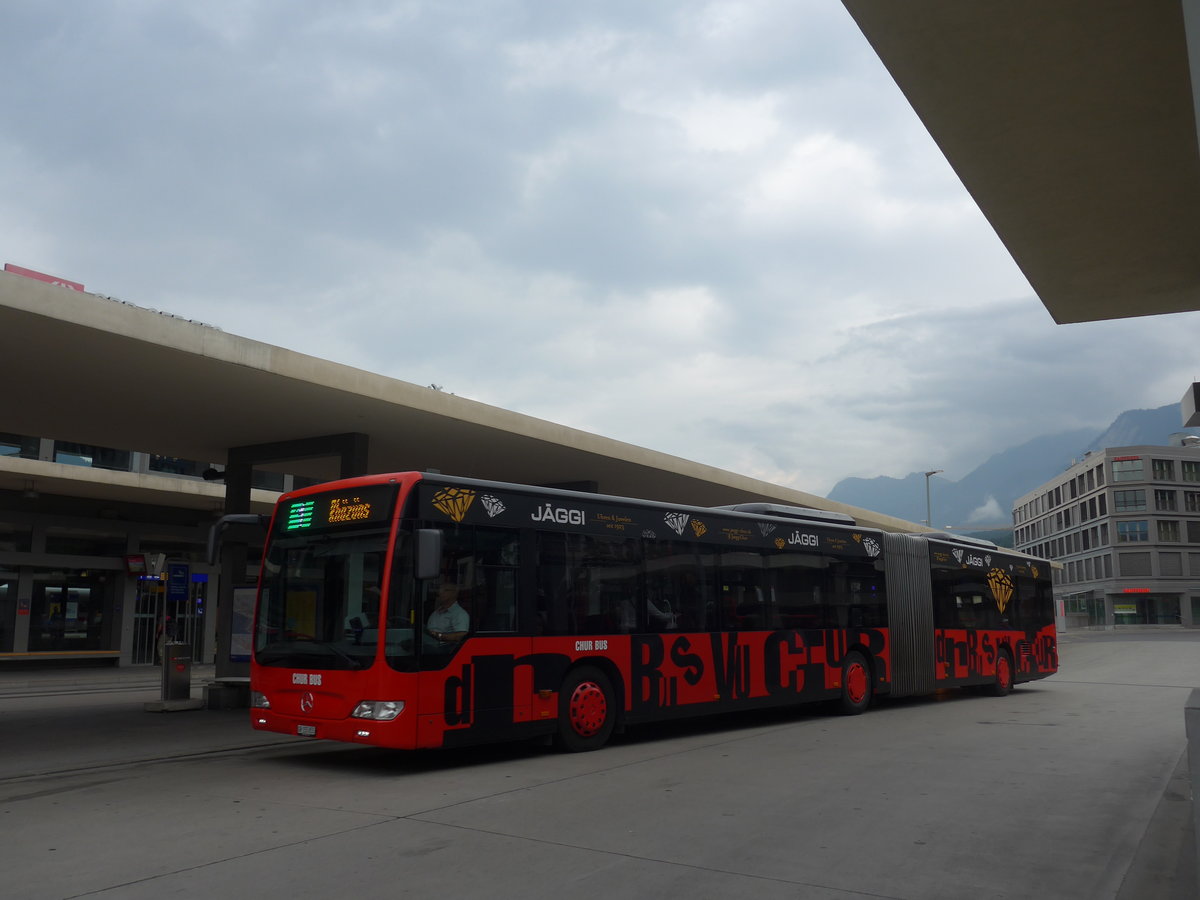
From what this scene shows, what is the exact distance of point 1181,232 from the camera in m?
8.56

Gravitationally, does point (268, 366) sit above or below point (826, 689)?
above

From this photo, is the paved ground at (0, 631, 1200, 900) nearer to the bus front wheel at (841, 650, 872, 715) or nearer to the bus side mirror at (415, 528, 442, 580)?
the bus front wheel at (841, 650, 872, 715)

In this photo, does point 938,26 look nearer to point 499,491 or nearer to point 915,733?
point 499,491

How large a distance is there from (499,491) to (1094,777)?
6.59 meters

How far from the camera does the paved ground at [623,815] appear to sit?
5934mm

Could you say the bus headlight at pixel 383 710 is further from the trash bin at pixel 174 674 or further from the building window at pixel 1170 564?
the building window at pixel 1170 564

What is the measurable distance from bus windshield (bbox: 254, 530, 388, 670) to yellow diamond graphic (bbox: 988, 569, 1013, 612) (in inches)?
558

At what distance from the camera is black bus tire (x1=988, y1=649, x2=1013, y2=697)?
1978 cm

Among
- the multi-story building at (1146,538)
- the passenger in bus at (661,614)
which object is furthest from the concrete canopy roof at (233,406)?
the multi-story building at (1146,538)

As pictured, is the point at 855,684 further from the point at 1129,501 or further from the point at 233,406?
the point at 1129,501

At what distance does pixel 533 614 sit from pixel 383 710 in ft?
6.85

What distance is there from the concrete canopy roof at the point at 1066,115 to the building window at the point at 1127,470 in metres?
96.2

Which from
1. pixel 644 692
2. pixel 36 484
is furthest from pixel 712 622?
pixel 36 484

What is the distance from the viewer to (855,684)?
16062 mm
